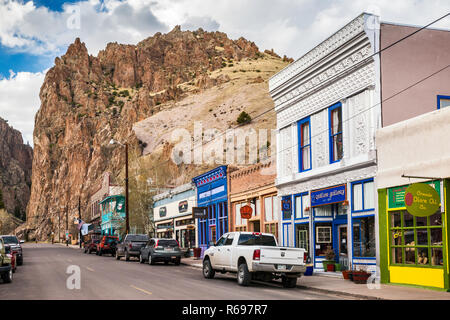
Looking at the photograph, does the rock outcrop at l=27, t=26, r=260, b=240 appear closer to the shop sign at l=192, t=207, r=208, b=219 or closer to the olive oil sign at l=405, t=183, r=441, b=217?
the shop sign at l=192, t=207, r=208, b=219

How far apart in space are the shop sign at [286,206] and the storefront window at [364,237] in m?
5.50

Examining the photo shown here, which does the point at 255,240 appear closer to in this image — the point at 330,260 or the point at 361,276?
the point at 361,276

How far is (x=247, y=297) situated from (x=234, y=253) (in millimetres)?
5103

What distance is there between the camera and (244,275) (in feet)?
62.2

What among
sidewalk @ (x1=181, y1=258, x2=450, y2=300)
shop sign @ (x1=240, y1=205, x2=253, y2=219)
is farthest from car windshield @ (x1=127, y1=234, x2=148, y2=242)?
sidewalk @ (x1=181, y1=258, x2=450, y2=300)

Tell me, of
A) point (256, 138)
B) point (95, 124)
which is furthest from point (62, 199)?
point (256, 138)

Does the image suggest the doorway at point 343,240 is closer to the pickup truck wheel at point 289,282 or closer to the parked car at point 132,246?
the pickup truck wheel at point 289,282

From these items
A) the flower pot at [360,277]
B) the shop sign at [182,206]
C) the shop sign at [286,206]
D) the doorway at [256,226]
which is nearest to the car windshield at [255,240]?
the flower pot at [360,277]

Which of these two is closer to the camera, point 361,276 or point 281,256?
point 281,256

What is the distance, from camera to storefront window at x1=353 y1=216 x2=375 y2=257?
20516 mm

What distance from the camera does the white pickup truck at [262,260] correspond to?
18.5 metres

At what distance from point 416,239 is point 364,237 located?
3321 millimetres

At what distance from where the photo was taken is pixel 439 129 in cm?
1692

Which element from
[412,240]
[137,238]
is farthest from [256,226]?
[412,240]
